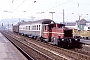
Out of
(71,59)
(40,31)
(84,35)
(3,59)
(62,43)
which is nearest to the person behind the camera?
(3,59)

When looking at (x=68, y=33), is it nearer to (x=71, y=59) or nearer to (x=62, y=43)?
(x=62, y=43)

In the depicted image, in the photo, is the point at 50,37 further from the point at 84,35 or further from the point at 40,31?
the point at 84,35

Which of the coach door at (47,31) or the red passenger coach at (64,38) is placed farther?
the coach door at (47,31)

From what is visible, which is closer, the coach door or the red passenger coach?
the red passenger coach

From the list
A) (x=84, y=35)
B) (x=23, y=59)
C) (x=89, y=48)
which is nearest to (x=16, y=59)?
(x=23, y=59)

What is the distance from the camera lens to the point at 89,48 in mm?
22203

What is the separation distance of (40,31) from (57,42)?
762 centimetres

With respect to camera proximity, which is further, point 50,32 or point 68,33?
point 50,32

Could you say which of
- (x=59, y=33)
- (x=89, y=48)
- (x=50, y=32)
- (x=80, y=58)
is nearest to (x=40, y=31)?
(x=50, y=32)

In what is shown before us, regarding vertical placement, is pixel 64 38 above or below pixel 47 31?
below

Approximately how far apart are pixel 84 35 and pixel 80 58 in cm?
2905

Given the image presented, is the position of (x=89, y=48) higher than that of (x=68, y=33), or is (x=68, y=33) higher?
(x=68, y=33)

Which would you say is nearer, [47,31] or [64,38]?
[64,38]

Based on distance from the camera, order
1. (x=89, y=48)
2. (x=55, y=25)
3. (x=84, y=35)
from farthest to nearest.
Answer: (x=84, y=35)
(x=55, y=25)
(x=89, y=48)
